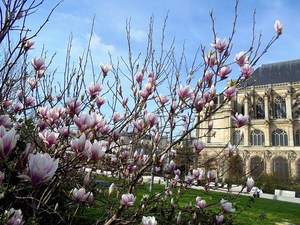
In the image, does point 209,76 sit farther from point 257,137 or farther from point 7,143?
point 257,137

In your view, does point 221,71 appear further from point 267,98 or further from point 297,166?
point 267,98

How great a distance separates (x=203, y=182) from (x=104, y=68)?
4.60ft

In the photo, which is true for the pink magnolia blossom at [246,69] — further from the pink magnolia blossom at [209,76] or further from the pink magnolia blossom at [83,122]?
the pink magnolia blossom at [83,122]

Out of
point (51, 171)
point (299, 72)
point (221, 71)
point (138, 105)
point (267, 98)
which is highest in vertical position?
point (299, 72)

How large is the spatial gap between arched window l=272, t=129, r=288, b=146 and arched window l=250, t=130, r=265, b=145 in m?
1.44

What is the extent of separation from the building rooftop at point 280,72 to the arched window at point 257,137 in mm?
8030

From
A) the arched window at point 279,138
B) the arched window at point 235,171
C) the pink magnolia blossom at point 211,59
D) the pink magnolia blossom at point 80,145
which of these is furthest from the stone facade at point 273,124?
the pink magnolia blossom at point 80,145

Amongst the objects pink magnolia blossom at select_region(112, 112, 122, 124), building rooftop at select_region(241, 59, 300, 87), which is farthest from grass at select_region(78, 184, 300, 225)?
building rooftop at select_region(241, 59, 300, 87)

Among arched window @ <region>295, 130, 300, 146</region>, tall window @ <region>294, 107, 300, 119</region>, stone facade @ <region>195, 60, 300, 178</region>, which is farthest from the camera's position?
tall window @ <region>294, 107, 300, 119</region>

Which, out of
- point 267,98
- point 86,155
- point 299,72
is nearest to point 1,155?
point 86,155

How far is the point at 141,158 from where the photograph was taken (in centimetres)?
249

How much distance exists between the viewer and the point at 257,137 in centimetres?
3712

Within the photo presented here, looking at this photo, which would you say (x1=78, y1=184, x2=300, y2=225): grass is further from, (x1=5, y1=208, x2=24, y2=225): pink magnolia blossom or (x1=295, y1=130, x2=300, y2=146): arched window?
(x1=295, y1=130, x2=300, y2=146): arched window

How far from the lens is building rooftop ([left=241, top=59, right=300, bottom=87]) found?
38000mm
